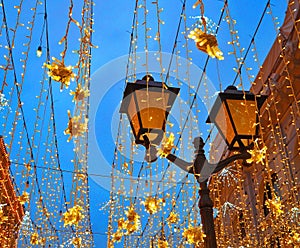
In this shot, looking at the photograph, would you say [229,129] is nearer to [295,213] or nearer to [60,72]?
[60,72]

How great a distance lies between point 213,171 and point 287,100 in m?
6.32

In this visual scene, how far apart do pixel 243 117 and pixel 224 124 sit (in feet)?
0.48

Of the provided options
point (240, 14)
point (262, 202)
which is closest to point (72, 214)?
point (262, 202)

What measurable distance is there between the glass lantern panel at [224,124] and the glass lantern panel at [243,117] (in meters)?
0.04

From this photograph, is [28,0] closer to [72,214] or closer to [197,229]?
[72,214]

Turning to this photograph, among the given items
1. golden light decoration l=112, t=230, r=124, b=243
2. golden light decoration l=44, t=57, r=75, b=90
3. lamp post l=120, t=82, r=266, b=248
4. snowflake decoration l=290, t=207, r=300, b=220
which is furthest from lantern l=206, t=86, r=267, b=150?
snowflake decoration l=290, t=207, r=300, b=220

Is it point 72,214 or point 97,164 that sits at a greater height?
point 97,164

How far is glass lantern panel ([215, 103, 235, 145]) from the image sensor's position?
2.66 metres

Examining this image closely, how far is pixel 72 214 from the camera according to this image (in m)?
4.49

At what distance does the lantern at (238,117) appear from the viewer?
2.62 m

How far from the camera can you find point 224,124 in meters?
2.73

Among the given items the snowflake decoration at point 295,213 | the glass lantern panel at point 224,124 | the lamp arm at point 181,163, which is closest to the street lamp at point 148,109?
the lamp arm at point 181,163

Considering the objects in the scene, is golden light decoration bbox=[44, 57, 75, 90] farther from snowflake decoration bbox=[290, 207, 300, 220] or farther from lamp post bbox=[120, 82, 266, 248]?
snowflake decoration bbox=[290, 207, 300, 220]

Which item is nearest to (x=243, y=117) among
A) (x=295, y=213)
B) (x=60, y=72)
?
(x=60, y=72)
